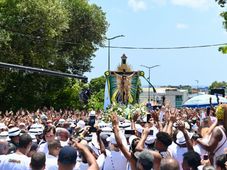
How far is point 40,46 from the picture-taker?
112 ft

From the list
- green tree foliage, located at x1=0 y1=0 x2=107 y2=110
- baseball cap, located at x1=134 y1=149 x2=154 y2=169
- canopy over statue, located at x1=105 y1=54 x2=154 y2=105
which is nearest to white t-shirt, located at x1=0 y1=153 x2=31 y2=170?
baseball cap, located at x1=134 y1=149 x2=154 y2=169

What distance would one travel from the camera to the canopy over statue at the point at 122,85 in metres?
24.2

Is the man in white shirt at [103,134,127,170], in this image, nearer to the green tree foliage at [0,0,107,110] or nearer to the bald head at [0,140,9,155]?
the bald head at [0,140,9,155]

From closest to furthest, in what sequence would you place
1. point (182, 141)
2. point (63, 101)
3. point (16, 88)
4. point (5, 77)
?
1. point (182, 141)
2. point (5, 77)
3. point (16, 88)
4. point (63, 101)

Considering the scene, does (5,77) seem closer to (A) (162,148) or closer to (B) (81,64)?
(B) (81,64)

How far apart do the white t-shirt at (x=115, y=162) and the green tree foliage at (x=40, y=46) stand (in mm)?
23522

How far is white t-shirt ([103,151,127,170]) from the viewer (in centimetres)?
726

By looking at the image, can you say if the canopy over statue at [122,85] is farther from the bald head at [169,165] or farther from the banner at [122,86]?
the bald head at [169,165]

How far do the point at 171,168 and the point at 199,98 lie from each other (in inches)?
805

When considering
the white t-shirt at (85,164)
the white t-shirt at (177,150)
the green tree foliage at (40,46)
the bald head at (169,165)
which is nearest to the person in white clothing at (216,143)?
the white t-shirt at (177,150)

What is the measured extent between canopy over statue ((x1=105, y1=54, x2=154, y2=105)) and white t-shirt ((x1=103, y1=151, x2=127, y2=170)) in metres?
16.6

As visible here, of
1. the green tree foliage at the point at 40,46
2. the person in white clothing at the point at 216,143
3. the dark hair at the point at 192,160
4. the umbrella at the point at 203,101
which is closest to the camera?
the dark hair at the point at 192,160

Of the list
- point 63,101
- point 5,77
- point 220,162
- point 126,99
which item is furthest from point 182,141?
point 63,101

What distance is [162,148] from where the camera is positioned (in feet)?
22.5
